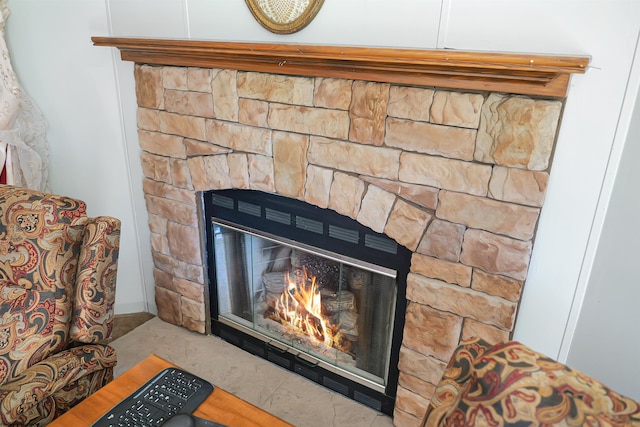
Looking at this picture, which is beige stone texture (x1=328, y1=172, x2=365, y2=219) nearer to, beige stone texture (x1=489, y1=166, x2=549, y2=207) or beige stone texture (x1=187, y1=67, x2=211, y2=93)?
beige stone texture (x1=489, y1=166, x2=549, y2=207)

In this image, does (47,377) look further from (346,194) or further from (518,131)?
(518,131)

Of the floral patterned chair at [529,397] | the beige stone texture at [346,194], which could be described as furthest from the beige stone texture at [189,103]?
the floral patterned chair at [529,397]

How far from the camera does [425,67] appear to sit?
1.31m

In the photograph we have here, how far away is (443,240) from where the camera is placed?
5.04 ft

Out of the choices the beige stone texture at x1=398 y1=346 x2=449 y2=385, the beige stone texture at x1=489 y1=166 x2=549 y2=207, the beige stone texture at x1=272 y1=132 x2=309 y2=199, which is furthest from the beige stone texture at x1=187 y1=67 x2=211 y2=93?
the beige stone texture at x1=398 y1=346 x2=449 y2=385

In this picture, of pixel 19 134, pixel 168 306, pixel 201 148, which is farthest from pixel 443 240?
pixel 19 134

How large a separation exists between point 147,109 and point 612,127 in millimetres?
1811

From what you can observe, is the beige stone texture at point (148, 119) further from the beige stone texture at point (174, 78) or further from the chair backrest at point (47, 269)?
the chair backrest at point (47, 269)

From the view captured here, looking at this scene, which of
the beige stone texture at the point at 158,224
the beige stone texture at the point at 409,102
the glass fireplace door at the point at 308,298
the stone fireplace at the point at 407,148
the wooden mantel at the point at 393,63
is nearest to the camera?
the wooden mantel at the point at 393,63

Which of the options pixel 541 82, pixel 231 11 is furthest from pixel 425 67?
pixel 231 11

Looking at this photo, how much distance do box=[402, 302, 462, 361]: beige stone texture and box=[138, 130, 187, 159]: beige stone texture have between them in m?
1.21

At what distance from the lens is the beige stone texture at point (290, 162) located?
1.72m

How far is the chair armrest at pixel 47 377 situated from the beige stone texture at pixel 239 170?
2.62ft

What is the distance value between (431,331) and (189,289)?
1257mm
